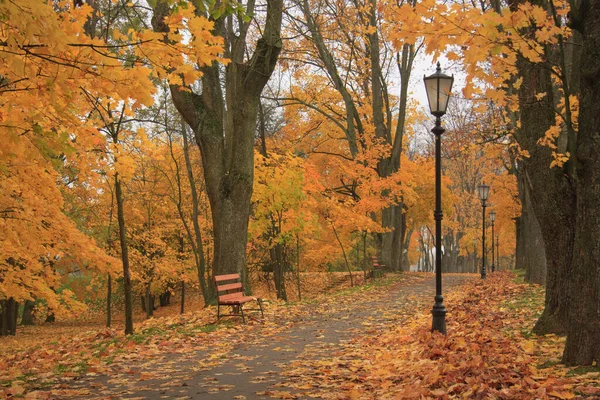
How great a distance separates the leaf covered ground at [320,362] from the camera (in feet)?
15.7

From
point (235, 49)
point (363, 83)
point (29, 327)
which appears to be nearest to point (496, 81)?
point (235, 49)

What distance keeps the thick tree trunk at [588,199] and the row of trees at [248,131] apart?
2cm

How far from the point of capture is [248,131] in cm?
1280

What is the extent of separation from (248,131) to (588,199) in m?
9.00

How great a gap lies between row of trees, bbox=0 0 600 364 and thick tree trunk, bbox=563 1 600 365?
20 millimetres

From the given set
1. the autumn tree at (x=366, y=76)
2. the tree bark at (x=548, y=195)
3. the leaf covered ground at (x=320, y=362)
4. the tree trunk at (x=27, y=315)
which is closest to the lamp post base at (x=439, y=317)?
the leaf covered ground at (x=320, y=362)

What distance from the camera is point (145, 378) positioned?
19.6ft

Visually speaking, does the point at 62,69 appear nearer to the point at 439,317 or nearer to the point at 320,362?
the point at 320,362

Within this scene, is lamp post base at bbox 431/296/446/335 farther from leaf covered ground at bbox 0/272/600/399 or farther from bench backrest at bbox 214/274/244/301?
bench backrest at bbox 214/274/244/301

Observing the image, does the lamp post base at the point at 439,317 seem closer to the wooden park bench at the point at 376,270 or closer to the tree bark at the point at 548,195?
the tree bark at the point at 548,195

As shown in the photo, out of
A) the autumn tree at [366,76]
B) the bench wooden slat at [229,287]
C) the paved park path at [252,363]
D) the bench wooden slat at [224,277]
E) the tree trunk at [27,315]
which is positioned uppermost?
the autumn tree at [366,76]

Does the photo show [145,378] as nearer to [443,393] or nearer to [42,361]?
[42,361]

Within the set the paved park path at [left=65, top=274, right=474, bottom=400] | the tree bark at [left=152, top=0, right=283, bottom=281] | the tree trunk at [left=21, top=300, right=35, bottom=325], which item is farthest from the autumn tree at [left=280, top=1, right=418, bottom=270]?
the tree trunk at [left=21, top=300, right=35, bottom=325]

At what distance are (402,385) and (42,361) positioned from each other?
5157 mm
